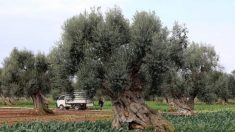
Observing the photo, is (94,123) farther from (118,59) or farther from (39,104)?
(39,104)

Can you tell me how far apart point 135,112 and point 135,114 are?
128mm

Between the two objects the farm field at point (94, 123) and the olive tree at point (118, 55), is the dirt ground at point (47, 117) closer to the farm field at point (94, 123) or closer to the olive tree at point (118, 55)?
the farm field at point (94, 123)

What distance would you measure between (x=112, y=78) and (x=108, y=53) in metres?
1.79

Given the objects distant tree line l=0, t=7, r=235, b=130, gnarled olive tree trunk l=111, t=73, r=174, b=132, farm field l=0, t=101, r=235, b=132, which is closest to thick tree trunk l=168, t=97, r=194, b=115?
farm field l=0, t=101, r=235, b=132

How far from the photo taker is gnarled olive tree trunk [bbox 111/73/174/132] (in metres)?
25.5

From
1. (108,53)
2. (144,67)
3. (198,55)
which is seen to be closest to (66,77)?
(108,53)

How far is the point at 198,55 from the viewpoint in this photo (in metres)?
48.9

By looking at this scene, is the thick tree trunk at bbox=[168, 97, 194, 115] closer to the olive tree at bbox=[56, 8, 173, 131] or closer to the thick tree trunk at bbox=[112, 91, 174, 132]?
the thick tree trunk at bbox=[112, 91, 174, 132]

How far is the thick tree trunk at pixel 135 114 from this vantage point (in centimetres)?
2550

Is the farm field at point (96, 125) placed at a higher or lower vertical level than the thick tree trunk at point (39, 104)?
lower

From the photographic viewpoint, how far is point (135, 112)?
2556 centimetres

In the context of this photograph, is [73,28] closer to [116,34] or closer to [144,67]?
[116,34]

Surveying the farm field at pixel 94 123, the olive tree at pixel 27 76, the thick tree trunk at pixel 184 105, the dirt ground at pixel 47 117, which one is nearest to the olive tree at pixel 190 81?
the thick tree trunk at pixel 184 105

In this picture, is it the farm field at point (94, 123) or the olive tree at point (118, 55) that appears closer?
Answer: the farm field at point (94, 123)
